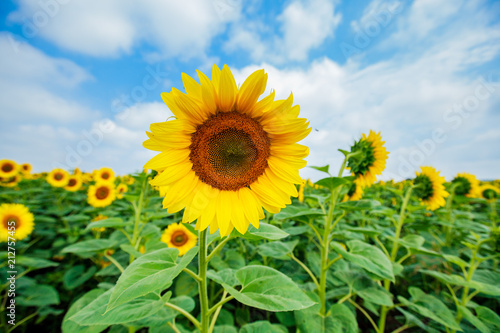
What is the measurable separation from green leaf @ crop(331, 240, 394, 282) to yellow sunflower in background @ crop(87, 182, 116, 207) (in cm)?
450

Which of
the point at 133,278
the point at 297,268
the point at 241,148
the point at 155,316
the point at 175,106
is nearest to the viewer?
the point at 133,278

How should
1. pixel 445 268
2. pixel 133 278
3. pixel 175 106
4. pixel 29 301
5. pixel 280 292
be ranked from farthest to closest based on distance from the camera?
pixel 445 268
pixel 29 301
pixel 280 292
pixel 175 106
pixel 133 278

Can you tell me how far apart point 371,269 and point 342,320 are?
1.82ft

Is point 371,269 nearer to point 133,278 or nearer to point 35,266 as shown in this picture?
point 133,278

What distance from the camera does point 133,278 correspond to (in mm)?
1189

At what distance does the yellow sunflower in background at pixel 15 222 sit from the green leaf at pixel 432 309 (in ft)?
16.5

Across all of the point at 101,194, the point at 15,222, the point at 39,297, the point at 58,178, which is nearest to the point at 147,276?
the point at 39,297

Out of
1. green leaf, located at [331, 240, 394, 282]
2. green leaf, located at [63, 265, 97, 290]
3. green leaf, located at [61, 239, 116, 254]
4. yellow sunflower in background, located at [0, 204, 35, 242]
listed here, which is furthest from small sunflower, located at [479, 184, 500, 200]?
yellow sunflower in background, located at [0, 204, 35, 242]

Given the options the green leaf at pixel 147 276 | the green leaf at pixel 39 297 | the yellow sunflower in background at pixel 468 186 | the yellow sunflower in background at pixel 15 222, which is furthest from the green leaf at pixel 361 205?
the yellow sunflower in background at pixel 15 222

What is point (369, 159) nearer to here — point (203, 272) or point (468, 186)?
point (203, 272)

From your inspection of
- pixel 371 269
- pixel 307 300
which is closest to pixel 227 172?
pixel 307 300

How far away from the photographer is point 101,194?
4980mm

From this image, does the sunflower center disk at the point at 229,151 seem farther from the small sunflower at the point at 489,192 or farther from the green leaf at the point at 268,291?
the small sunflower at the point at 489,192

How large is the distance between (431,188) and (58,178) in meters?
7.94
